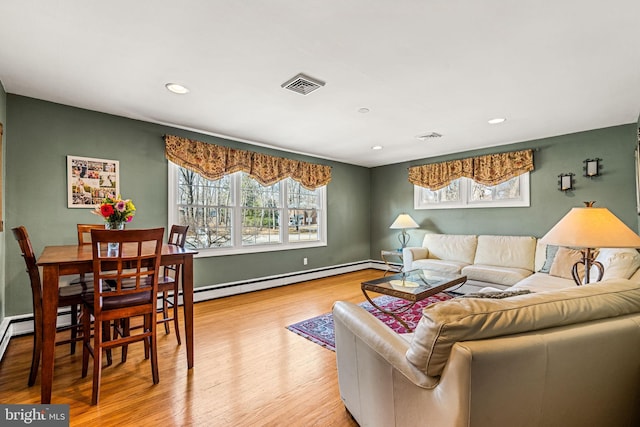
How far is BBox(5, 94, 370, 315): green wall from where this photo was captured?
297cm

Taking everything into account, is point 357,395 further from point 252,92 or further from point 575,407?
point 252,92

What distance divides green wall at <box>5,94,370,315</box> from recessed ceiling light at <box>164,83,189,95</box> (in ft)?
3.94

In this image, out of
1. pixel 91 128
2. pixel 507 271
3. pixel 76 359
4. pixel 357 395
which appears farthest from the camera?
pixel 507 271

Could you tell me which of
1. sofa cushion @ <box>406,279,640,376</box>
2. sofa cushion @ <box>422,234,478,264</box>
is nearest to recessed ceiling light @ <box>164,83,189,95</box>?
sofa cushion @ <box>406,279,640,376</box>

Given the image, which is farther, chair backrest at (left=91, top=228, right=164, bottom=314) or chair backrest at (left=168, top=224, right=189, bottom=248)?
chair backrest at (left=168, top=224, right=189, bottom=248)

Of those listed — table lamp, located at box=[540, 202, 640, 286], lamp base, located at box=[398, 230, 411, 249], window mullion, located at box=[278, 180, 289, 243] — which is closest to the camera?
table lamp, located at box=[540, 202, 640, 286]

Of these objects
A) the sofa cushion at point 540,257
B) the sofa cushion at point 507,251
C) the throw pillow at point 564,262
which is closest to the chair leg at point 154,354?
the throw pillow at point 564,262

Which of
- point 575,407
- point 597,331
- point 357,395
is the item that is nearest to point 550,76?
point 597,331

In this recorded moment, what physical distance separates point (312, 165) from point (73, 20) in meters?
3.95

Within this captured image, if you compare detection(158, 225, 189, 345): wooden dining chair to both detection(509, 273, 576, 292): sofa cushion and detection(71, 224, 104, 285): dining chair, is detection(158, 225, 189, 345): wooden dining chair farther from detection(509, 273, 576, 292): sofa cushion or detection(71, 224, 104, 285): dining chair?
detection(509, 273, 576, 292): sofa cushion

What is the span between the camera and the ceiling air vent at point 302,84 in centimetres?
256

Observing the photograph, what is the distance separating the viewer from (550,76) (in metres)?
2.52

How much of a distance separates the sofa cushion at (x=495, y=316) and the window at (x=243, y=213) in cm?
370

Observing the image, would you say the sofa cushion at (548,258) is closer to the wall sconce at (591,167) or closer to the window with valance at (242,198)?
the wall sconce at (591,167)
